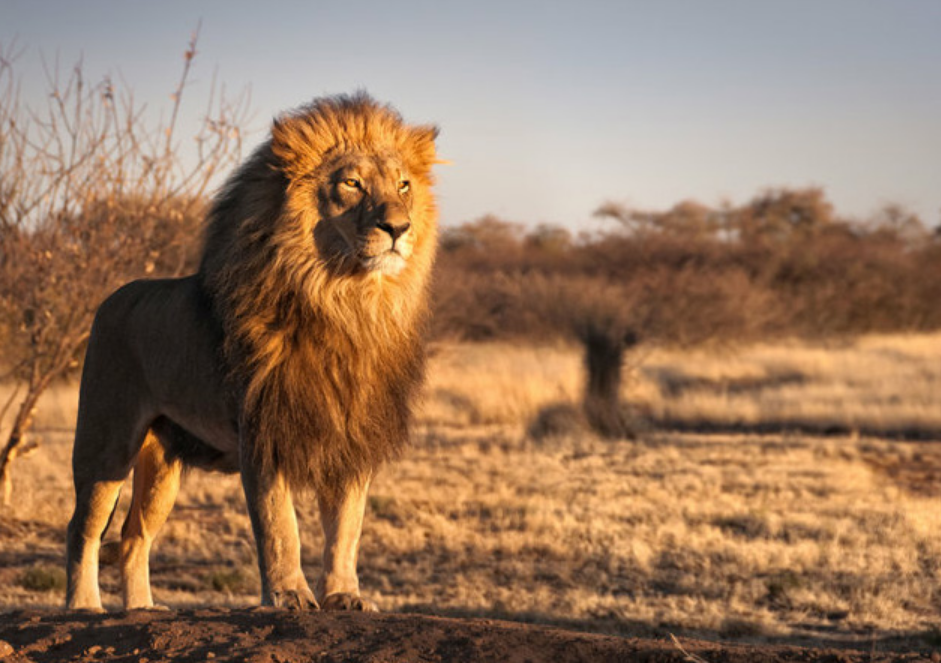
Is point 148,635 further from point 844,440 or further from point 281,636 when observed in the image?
point 844,440

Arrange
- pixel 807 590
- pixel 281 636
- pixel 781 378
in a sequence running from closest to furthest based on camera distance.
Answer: pixel 281 636 < pixel 807 590 < pixel 781 378

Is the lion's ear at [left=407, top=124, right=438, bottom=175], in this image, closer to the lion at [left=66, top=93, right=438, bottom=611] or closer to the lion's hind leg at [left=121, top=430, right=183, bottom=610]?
the lion at [left=66, top=93, right=438, bottom=611]

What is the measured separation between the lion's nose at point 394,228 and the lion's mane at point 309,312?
270mm

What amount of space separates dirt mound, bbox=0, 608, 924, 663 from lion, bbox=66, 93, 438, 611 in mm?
653

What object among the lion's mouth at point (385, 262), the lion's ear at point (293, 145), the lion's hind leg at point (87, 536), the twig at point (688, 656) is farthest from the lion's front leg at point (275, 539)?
the twig at point (688, 656)

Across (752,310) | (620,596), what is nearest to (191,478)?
(620,596)

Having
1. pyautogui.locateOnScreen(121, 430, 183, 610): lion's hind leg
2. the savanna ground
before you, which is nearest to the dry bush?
the savanna ground

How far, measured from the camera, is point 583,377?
2048 cm

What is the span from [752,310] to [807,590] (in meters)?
34.0

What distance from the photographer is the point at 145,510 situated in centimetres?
629

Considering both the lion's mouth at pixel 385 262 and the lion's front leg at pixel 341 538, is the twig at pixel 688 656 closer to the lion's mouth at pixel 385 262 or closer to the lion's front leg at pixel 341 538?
the lion's front leg at pixel 341 538

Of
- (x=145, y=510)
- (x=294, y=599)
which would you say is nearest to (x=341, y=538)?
(x=294, y=599)

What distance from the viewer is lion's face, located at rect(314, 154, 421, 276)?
5.06 metres

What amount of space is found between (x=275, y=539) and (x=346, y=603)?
15.9 inches
